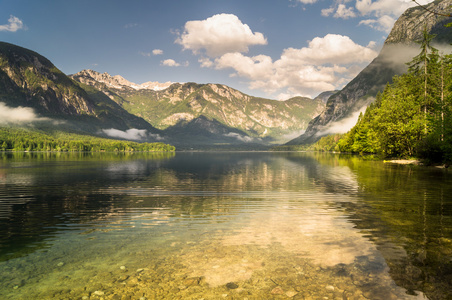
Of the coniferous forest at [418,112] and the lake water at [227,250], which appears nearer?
the lake water at [227,250]

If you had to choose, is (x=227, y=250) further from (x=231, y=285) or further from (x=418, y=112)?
(x=418, y=112)

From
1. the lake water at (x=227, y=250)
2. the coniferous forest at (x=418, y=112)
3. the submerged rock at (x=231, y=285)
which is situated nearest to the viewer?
the lake water at (x=227, y=250)

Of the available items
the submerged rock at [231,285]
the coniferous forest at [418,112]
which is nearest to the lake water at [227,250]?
the submerged rock at [231,285]

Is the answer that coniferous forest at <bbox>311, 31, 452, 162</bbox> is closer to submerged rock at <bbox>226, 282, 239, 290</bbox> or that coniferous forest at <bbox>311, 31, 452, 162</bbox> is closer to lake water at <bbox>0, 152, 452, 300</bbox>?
lake water at <bbox>0, 152, 452, 300</bbox>

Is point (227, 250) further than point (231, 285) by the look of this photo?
Yes

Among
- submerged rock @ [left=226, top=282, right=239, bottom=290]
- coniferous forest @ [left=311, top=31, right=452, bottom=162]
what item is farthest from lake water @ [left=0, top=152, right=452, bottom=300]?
coniferous forest @ [left=311, top=31, right=452, bottom=162]

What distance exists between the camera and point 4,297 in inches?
377

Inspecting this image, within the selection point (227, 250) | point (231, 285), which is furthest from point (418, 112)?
point (231, 285)

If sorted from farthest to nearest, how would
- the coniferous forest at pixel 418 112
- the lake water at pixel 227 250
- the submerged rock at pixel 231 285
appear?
the coniferous forest at pixel 418 112
the submerged rock at pixel 231 285
the lake water at pixel 227 250

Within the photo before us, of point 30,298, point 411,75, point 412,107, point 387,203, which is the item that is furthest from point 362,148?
point 30,298

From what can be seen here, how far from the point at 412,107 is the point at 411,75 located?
77.0ft

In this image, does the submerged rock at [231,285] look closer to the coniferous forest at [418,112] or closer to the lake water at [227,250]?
the lake water at [227,250]

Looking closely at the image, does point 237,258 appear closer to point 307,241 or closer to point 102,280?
point 307,241

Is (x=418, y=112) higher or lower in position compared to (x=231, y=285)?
higher
